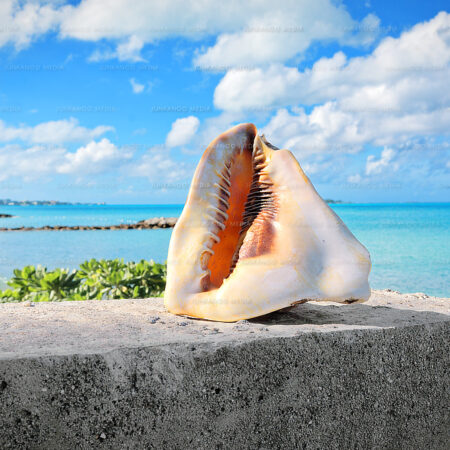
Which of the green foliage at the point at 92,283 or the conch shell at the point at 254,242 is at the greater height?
the conch shell at the point at 254,242

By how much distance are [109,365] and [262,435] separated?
0.78 meters

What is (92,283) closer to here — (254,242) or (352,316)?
(254,242)

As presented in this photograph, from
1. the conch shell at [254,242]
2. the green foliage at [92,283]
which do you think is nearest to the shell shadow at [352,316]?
the conch shell at [254,242]

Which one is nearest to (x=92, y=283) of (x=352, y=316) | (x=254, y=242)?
(x=254, y=242)

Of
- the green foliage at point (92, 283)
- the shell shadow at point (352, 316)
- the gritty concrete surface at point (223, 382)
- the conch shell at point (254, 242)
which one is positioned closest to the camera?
the gritty concrete surface at point (223, 382)

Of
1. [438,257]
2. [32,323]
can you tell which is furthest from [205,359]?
[438,257]

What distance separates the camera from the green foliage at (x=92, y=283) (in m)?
4.57

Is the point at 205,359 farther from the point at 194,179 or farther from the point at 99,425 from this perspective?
the point at 194,179

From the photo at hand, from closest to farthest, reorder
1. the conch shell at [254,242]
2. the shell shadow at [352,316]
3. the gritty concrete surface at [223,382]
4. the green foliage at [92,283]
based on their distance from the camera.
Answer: the gritty concrete surface at [223,382]
the conch shell at [254,242]
the shell shadow at [352,316]
the green foliage at [92,283]

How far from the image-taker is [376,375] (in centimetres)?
236

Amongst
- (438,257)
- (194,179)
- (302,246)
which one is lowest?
(438,257)

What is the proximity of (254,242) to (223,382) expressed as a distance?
0.82 m

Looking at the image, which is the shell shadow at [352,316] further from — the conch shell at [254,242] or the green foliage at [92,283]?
the green foliage at [92,283]

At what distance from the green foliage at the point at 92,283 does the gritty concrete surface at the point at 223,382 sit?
184 cm
